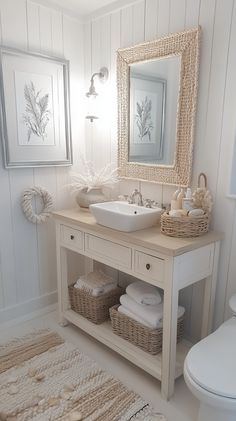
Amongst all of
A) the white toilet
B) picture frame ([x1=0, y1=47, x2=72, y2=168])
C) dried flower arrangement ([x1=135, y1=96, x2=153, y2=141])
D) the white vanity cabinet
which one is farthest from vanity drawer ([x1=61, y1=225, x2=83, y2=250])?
the white toilet

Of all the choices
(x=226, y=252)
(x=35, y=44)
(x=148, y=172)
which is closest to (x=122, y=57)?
(x=35, y=44)

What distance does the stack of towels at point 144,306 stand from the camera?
1.78m

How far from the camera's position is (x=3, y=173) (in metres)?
2.15

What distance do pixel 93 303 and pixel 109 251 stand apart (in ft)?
1.66

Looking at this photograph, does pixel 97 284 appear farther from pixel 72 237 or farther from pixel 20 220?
pixel 20 220

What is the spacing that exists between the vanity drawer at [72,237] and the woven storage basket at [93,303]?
14.5 inches

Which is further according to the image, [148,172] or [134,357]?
[148,172]

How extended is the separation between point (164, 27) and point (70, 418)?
225cm

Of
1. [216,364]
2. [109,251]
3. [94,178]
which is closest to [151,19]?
[94,178]

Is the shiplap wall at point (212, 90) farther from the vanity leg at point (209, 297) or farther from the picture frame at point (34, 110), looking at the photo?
the picture frame at point (34, 110)

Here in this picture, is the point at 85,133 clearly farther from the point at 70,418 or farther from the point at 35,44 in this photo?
the point at 70,418

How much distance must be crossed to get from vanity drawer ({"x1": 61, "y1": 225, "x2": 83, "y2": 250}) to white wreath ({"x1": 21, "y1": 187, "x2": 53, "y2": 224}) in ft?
0.81

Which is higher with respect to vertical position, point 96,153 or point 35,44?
point 35,44

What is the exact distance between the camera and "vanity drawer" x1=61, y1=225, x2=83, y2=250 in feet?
6.72
